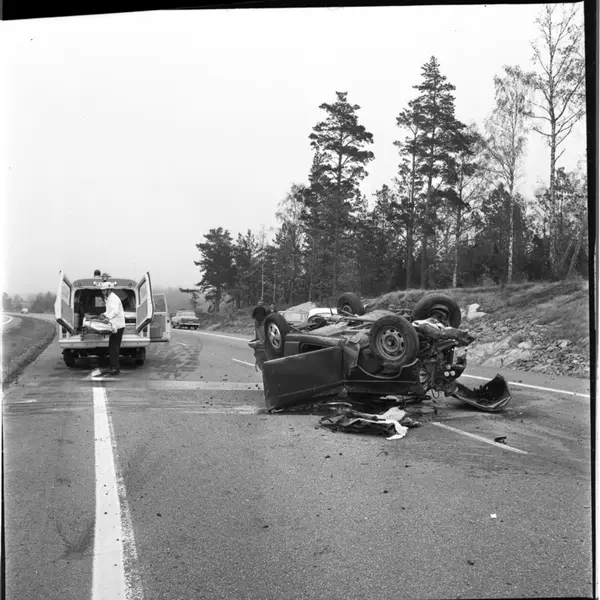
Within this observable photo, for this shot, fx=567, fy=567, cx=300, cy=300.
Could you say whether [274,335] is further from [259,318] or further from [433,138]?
[433,138]

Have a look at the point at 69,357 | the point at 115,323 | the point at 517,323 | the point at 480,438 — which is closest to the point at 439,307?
the point at 480,438

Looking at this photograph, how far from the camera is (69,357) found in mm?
6402

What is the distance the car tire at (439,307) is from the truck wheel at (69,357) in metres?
3.94

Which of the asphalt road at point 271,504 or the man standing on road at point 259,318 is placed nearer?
the asphalt road at point 271,504

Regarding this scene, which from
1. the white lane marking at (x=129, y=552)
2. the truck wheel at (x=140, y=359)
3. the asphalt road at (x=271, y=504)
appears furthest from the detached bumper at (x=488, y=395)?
the white lane marking at (x=129, y=552)

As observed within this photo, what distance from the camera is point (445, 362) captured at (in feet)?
21.3

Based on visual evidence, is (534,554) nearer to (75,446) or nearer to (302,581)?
(302,581)

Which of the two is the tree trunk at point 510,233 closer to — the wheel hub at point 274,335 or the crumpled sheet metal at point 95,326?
the wheel hub at point 274,335

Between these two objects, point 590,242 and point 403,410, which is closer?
point 590,242

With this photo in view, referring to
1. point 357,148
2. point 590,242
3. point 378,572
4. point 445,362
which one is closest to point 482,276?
point 445,362

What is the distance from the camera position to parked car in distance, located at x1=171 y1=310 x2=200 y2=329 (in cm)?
532

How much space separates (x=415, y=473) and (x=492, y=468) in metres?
0.59

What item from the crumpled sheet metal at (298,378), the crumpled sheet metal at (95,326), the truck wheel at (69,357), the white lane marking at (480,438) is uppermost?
the crumpled sheet metal at (95,326)

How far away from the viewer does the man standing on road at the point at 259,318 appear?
650 cm
